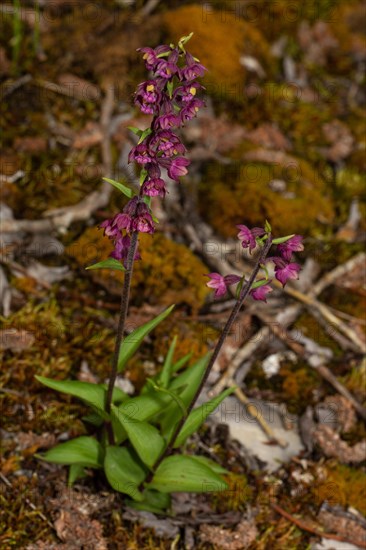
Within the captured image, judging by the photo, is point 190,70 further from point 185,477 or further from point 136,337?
point 185,477

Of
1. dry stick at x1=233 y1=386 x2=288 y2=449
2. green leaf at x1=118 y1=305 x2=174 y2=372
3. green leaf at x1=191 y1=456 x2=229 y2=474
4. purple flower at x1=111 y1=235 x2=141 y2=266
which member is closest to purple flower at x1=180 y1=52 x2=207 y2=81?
purple flower at x1=111 y1=235 x2=141 y2=266

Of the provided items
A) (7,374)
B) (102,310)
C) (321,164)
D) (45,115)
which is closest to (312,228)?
(321,164)

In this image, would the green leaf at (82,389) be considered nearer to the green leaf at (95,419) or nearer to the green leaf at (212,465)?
the green leaf at (95,419)

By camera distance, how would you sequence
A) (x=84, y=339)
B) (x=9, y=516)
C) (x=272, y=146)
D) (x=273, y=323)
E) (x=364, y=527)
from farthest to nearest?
(x=272, y=146)
(x=273, y=323)
(x=84, y=339)
(x=364, y=527)
(x=9, y=516)

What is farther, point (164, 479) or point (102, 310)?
point (102, 310)

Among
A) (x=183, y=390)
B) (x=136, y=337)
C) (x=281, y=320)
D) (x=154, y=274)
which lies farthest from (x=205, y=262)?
(x=136, y=337)

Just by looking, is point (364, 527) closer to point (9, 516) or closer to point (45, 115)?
point (9, 516)

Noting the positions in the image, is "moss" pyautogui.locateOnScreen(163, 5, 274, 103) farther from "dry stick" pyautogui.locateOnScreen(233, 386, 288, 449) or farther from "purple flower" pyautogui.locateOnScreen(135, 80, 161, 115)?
"purple flower" pyautogui.locateOnScreen(135, 80, 161, 115)

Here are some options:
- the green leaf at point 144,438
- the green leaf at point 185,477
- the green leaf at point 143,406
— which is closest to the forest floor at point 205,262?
the green leaf at point 185,477
